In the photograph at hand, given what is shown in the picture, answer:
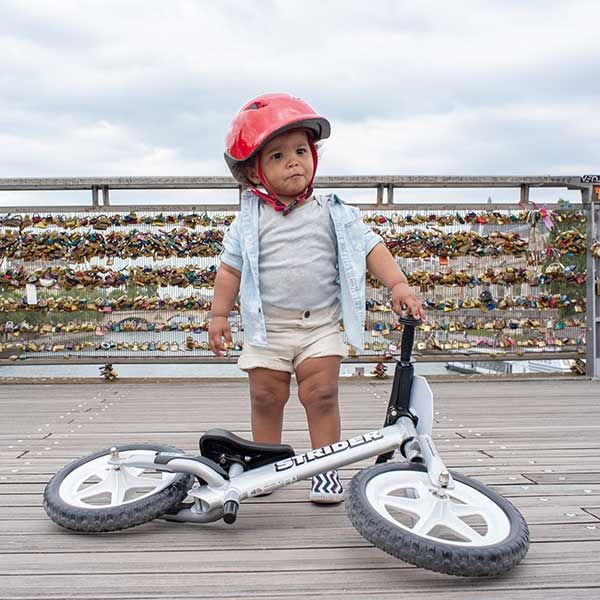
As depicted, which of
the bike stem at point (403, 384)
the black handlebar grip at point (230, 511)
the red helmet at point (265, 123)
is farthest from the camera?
the red helmet at point (265, 123)

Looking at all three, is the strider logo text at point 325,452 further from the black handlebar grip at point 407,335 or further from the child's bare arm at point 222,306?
Result: the child's bare arm at point 222,306

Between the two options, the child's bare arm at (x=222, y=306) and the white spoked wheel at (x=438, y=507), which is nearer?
the white spoked wheel at (x=438, y=507)

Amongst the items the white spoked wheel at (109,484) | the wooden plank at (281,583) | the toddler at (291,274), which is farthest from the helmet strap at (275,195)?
the wooden plank at (281,583)

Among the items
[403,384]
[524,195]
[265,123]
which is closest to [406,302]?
[403,384]

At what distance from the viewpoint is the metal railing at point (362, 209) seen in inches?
220

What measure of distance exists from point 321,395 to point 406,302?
493 millimetres

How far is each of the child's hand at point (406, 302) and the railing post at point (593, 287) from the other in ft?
12.6

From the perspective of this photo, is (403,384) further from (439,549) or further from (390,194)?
(390,194)

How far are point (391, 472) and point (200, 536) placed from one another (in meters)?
0.63

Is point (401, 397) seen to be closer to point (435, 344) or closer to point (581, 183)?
point (435, 344)

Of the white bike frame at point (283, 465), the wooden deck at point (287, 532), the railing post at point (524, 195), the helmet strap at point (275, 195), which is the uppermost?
the railing post at point (524, 195)

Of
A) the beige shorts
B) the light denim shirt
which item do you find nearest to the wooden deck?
the beige shorts

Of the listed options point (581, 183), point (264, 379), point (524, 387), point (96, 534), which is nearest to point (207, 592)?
point (96, 534)

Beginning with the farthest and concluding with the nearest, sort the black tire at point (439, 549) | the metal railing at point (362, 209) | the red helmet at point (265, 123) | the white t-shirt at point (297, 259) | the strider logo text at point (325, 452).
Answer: the metal railing at point (362, 209), the white t-shirt at point (297, 259), the red helmet at point (265, 123), the strider logo text at point (325, 452), the black tire at point (439, 549)
